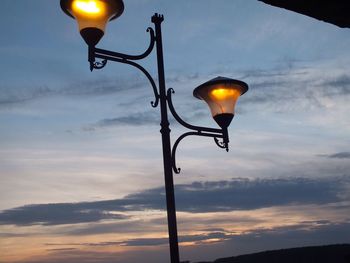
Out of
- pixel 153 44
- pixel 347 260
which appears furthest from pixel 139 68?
pixel 347 260

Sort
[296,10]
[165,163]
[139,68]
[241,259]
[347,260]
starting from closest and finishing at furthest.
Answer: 1. [296,10]
2. [347,260]
3. [165,163]
4. [139,68]
5. [241,259]

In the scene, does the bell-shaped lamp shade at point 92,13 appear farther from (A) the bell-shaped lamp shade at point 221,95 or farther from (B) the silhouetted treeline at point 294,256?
(B) the silhouetted treeline at point 294,256

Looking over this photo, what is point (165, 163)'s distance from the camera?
13.5 ft

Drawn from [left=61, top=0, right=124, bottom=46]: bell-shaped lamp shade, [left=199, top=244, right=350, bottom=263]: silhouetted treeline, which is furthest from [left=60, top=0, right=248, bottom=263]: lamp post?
[left=199, top=244, right=350, bottom=263]: silhouetted treeline

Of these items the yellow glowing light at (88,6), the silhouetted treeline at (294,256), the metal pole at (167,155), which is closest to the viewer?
the metal pole at (167,155)

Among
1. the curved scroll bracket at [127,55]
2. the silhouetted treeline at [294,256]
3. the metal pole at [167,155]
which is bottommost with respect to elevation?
the silhouetted treeline at [294,256]

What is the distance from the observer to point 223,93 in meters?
5.03

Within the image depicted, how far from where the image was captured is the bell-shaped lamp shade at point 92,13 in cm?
416

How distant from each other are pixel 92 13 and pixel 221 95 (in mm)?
1838

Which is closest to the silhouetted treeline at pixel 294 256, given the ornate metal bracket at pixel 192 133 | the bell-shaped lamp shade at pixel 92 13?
the ornate metal bracket at pixel 192 133

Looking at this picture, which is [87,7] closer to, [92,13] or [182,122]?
[92,13]

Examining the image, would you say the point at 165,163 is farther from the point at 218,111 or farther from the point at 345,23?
the point at 345,23

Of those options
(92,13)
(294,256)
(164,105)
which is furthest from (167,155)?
(294,256)

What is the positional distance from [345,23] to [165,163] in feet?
6.93
